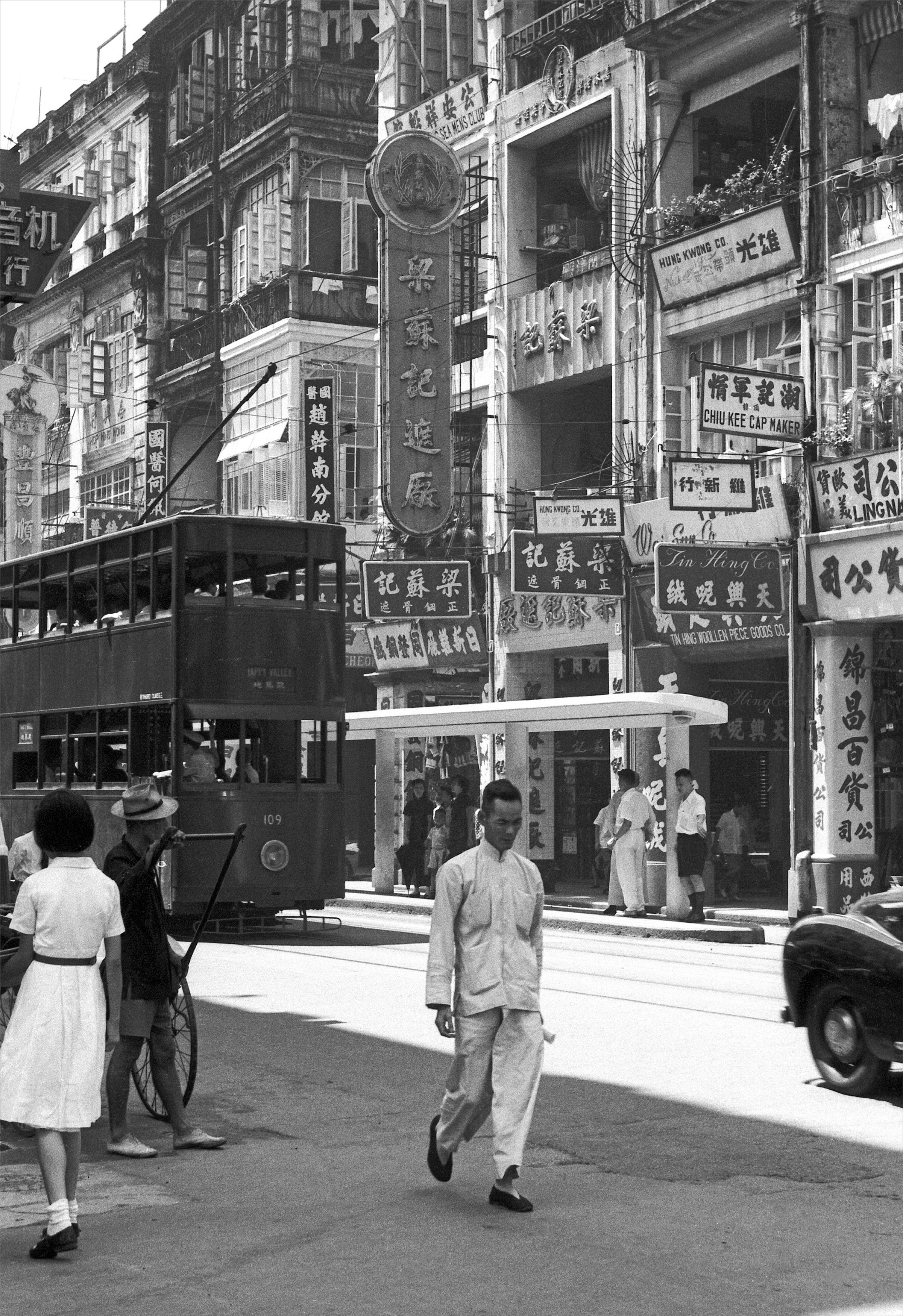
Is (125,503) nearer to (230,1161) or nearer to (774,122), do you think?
(774,122)

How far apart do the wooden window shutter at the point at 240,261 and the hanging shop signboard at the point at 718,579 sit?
62.0 feet

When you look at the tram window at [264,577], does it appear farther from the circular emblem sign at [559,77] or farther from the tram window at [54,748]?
the circular emblem sign at [559,77]

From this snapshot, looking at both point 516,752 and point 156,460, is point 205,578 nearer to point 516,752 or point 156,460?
point 516,752

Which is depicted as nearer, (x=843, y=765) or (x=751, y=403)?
(x=751, y=403)

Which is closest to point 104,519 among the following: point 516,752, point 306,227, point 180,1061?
point 306,227

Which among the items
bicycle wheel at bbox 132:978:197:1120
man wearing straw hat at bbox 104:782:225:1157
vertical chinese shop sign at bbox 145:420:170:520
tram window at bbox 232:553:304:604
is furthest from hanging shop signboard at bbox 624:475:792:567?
vertical chinese shop sign at bbox 145:420:170:520

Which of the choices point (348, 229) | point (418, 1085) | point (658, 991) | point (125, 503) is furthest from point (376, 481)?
point (418, 1085)

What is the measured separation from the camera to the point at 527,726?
2564 centimetres

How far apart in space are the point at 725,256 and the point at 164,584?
10.2 metres

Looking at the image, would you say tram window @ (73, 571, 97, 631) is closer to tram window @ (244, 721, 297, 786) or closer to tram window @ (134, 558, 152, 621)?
tram window @ (134, 558, 152, 621)

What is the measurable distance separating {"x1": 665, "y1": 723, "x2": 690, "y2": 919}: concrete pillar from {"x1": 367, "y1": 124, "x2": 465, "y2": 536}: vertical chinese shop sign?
758 centimetres

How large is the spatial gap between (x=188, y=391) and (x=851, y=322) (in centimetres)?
2188

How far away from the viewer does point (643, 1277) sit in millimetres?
6473

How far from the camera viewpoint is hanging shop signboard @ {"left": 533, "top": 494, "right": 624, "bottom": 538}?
2662 centimetres
